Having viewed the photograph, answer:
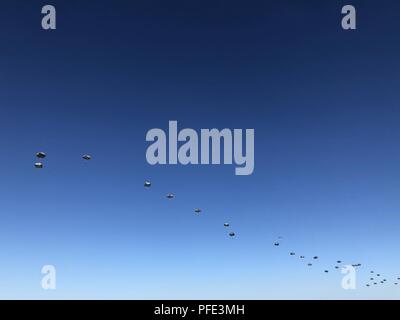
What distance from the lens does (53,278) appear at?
51562mm
